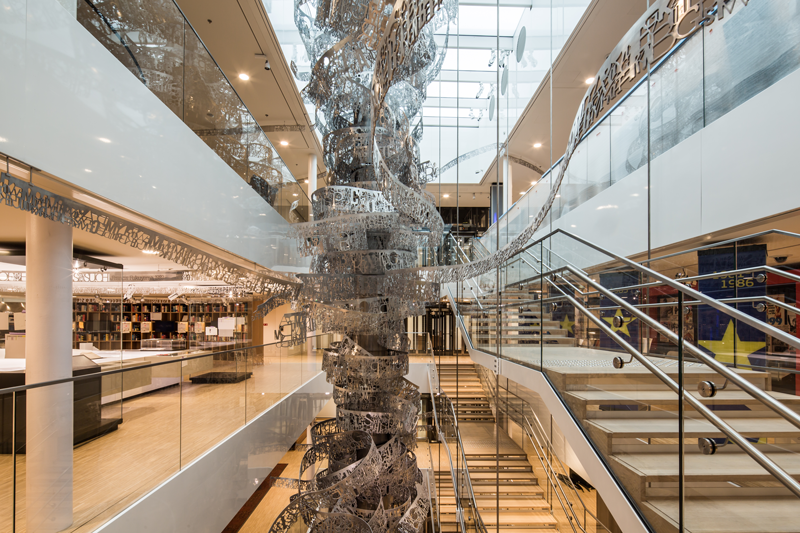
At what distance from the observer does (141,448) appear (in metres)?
2.81

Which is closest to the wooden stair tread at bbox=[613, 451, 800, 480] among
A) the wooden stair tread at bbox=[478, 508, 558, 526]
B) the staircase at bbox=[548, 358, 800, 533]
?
the staircase at bbox=[548, 358, 800, 533]

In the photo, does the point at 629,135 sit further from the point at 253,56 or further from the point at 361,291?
the point at 253,56

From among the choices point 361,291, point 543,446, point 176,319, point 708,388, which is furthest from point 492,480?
point 176,319

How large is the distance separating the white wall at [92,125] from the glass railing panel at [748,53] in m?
4.08

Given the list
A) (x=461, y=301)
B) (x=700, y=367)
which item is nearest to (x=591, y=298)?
(x=700, y=367)

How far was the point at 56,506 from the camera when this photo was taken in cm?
213

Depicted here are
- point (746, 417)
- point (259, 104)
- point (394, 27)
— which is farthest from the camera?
point (259, 104)

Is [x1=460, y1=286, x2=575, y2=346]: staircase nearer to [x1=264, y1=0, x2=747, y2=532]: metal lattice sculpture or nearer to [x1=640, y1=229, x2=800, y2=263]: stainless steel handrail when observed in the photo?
[x1=264, y1=0, x2=747, y2=532]: metal lattice sculpture

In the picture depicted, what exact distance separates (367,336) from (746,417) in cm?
175

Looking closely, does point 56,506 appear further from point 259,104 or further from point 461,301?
point 259,104

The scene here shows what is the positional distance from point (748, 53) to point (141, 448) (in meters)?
5.21

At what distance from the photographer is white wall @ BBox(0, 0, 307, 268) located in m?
1.68

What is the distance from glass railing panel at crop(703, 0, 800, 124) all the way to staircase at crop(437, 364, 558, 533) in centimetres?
362

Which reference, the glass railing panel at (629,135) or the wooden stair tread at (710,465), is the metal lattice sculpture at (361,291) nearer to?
the wooden stair tread at (710,465)
